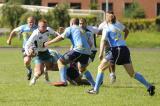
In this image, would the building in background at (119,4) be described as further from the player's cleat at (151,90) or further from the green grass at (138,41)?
the player's cleat at (151,90)

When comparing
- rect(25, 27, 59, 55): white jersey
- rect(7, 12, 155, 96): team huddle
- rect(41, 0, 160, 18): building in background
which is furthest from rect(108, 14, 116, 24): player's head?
rect(41, 0, 160, 18): building in background

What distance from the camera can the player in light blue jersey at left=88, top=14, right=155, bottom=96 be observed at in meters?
14.8

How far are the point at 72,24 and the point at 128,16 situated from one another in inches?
2135

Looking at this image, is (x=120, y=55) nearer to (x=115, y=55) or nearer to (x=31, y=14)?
(x=115, y=55)

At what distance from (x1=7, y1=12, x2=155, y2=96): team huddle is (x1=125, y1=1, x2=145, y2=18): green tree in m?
51.8

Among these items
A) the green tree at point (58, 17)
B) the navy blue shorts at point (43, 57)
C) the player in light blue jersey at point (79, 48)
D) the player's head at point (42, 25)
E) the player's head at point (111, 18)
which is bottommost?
the green tree at point (58, 17)

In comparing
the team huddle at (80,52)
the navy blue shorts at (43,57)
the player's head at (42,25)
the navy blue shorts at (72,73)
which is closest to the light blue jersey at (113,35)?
the team huddle at (80,52)

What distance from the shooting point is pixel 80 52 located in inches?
642

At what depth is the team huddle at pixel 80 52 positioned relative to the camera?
1489 centimetres

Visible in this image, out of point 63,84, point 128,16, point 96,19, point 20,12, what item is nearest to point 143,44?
point 20,12

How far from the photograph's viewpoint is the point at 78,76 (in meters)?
17.3

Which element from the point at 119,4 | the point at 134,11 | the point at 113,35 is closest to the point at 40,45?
the point at 113,35

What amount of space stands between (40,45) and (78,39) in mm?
1640

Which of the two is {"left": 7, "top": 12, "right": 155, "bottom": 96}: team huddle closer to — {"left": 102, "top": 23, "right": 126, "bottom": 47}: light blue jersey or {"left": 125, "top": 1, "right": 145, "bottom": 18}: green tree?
{"left": 102, "top": 23, "right": 126, "bottom": 47}: light blue jersey
